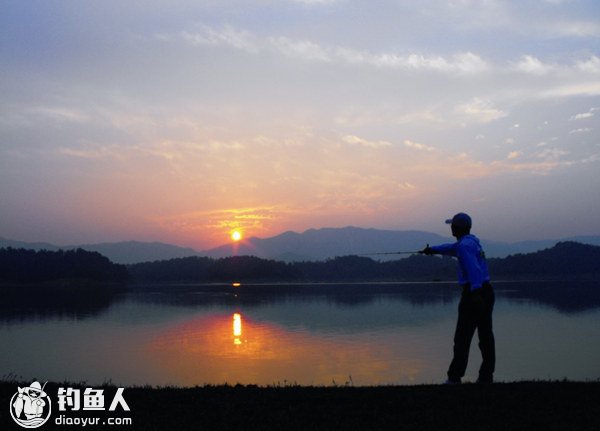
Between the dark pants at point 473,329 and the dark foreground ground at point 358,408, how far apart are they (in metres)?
0.82

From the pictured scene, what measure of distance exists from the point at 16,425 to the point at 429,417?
5.59 m

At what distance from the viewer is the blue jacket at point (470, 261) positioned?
1109 centimetres

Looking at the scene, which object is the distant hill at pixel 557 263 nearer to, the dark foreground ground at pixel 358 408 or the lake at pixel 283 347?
the lake at pixel 283 347

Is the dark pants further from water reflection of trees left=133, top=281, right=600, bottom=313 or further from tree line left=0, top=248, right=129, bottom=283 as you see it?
tree line left=0, top=248, right=129, bottom=283

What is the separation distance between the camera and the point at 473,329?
11172 millimetres

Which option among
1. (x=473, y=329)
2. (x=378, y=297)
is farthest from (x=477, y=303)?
(x=378, y=297)

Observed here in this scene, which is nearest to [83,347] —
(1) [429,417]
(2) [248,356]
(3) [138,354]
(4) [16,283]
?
(3) [138,354]

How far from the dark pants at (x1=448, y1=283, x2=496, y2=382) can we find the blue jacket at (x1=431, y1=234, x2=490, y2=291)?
0.50ft

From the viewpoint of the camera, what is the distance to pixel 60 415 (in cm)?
848

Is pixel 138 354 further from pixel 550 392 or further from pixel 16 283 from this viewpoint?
pixel 16 283

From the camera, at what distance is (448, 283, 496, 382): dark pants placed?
11.0 m

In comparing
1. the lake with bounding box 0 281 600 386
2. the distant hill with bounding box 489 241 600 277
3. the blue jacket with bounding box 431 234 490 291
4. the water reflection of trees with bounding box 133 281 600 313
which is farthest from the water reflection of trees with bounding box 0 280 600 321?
the distant hill with bounding box 489 241 600 277

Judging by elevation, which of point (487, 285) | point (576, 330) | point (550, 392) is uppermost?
point (487, 285)

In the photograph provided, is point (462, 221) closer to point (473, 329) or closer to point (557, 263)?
point (473, 329)
